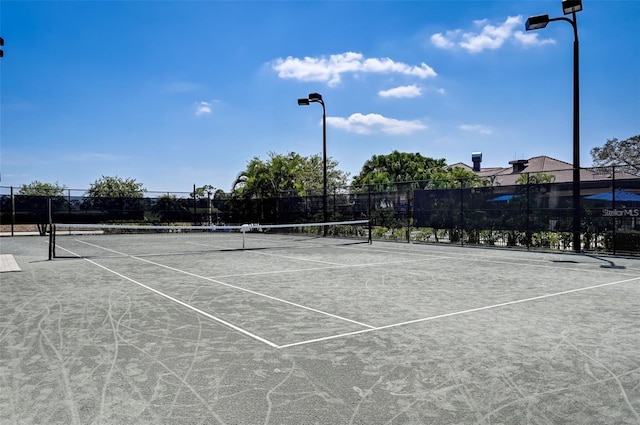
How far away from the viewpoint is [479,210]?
773 inches

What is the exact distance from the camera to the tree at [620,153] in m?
40.7

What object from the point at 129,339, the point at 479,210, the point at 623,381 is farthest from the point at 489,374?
the point at 479,210

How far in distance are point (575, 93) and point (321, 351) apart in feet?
51.5

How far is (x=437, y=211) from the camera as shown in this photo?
21.4 meters

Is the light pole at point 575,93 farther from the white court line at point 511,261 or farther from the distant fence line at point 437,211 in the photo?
the white court line at point 511,261

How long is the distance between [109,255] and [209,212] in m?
19.3

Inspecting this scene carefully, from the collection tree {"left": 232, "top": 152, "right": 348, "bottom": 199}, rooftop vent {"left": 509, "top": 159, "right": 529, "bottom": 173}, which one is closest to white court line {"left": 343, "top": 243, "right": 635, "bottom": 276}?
tree {"left": 232, "top": 152, "right": 348, "bottom": 199}

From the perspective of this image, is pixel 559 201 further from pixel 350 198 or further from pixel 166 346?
pixel 166 346

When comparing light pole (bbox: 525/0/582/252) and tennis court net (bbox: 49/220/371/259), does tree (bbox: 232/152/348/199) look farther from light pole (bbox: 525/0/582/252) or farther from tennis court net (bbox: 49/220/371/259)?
light pole (bbox: 525/0/582/252)

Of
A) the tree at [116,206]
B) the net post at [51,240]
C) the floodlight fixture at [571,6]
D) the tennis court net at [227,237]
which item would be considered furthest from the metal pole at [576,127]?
the tree at [116,206]

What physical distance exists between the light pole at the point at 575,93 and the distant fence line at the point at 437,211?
0.47 meters

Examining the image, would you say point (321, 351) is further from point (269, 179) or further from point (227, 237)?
point (269, 179)

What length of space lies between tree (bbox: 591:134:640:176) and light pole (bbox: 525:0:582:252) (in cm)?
2891

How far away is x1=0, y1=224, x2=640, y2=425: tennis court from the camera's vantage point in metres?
3.66
